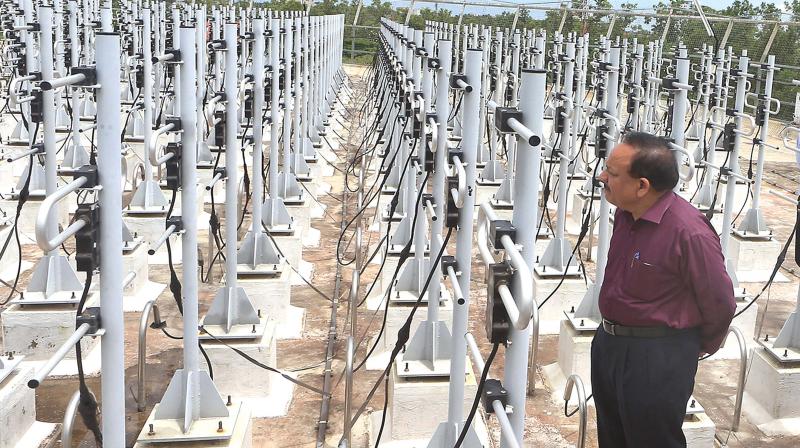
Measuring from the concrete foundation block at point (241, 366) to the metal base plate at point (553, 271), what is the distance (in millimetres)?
Result: 2222

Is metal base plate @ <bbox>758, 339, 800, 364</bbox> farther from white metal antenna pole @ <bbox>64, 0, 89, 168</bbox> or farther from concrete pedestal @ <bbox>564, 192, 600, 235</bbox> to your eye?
white metal antenna pole @ <bbox>64, 0, 89, 168</bbox>

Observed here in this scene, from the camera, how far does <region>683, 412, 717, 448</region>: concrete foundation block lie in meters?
4.28

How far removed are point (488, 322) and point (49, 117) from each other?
358cm

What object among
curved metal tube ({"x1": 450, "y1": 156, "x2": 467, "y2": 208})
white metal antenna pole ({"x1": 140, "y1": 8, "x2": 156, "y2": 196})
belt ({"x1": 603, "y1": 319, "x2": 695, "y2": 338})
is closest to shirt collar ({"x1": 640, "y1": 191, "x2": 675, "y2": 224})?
belt ({"x1": 603, "y1": 319, "x2": 695, "y2": 338})

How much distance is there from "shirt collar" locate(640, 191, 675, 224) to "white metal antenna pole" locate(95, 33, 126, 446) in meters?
1.76

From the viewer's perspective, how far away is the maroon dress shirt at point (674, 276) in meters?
2.98

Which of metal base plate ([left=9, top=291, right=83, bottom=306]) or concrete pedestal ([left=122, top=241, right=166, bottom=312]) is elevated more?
metal base plate ([left=9, top=291, right=83, bottom=306])

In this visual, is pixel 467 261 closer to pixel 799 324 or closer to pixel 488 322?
pixel 488 322

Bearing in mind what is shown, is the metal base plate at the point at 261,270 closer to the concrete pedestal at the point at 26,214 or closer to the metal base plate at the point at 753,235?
the concrete pedestal at the point at 26,214

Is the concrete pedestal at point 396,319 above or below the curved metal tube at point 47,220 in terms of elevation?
below

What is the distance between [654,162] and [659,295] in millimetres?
463

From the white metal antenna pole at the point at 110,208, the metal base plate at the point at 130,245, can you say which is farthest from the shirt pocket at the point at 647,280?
the metal base plate at the point at 130,245

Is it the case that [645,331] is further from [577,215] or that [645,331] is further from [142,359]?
[577,215]

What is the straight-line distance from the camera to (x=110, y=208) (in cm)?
273
